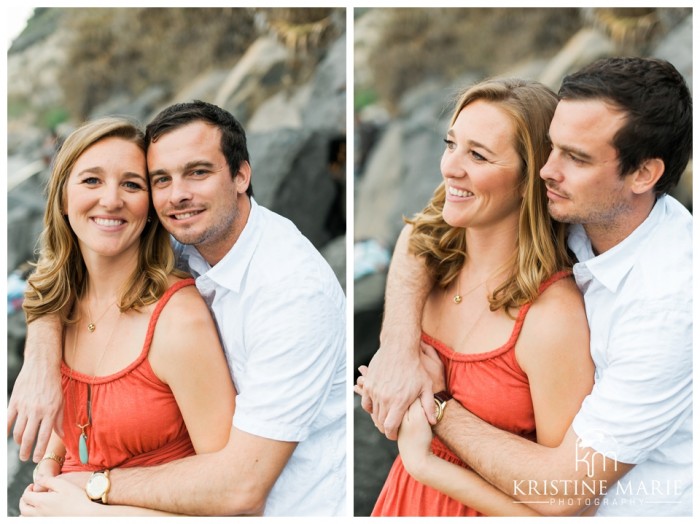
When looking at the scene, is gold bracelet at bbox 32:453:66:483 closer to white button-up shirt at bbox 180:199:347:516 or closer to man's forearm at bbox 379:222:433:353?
white button-up shirt at bbox 180:199:347:516

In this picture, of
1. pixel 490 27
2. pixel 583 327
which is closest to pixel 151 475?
pixel 583 327

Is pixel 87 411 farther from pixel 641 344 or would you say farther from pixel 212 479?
pixel 641 344

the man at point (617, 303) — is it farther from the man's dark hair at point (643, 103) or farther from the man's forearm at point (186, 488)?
the man's forearm at point (186, 488)

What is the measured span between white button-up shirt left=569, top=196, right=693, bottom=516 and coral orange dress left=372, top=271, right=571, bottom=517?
0.56ft

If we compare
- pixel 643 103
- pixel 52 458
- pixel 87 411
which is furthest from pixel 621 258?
pixel 52 458

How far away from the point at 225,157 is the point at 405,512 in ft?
4.97

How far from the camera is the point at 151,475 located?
3.17 m

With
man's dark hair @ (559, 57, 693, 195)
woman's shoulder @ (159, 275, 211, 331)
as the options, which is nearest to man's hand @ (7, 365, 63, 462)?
woman's shoulder @ (159, 275, 211, 331)

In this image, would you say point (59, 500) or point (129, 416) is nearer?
point (129, 416)

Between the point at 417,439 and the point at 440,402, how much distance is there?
6.3 inches

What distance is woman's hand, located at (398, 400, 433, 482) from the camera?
311 cm

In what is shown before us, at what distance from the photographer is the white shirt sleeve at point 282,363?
313cm

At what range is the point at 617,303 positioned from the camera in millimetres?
2980

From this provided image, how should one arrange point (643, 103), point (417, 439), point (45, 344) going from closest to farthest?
point (643, 103) → point (417, 439) → point (45, 344)
